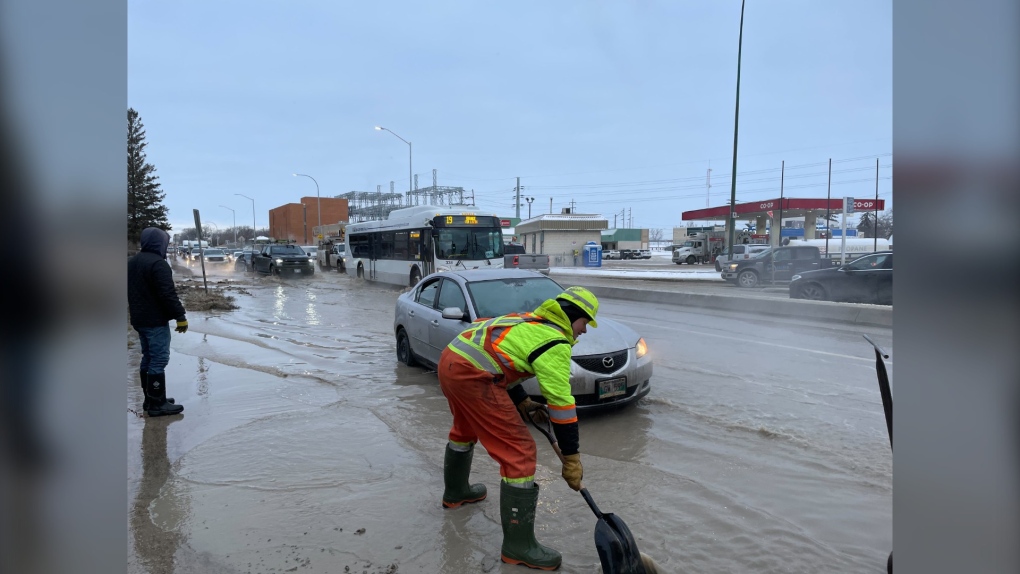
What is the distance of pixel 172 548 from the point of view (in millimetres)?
3734

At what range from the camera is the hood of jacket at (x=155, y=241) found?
19.7ft

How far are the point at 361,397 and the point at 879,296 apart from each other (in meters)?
13.3

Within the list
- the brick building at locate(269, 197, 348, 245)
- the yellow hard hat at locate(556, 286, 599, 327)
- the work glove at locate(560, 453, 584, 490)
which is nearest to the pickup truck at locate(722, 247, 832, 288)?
the yellow hard hat at locate(556, 286, 599, 327)

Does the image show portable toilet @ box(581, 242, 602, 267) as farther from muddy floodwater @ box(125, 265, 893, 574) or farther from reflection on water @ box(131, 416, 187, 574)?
reflection on water @ box(131, 416, 187, 574)

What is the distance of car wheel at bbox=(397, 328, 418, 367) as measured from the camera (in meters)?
8.91

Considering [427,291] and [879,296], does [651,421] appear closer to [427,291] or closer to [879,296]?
[427,291]

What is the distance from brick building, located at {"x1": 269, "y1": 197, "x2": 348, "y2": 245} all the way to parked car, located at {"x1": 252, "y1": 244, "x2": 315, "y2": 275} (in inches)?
2265

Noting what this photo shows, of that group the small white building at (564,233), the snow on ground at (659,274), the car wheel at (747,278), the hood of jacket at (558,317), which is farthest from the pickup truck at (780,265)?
the small white building at (564,233)

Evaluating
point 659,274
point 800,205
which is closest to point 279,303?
point 659,274

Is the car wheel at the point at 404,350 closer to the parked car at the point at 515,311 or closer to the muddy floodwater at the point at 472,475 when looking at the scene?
the parked car at the point at 515,311

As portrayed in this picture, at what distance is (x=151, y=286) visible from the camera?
19.5 ft

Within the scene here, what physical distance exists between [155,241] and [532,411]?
4284 mm

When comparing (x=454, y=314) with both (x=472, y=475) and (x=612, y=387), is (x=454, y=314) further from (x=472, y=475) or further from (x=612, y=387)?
(x=472, y=475)
